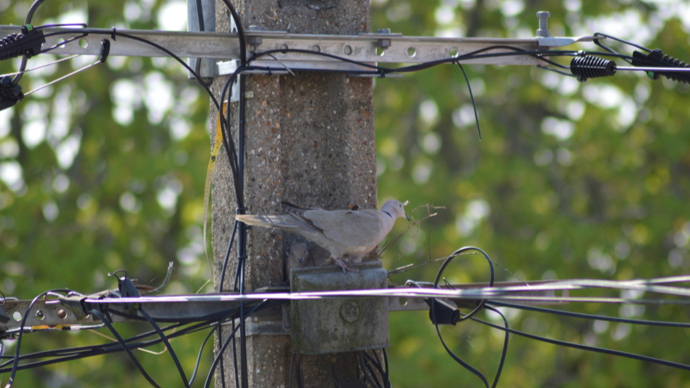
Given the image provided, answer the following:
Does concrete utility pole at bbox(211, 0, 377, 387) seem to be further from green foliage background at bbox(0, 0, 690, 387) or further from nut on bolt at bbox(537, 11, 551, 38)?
green foliage background at bbox(0, 0, 690, 387)

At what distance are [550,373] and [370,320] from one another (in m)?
9.29

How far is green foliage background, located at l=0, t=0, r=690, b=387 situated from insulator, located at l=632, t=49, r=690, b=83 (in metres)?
6.18

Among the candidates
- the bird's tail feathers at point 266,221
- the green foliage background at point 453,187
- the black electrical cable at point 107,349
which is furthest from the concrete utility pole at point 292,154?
the green foliage background at point 453,187

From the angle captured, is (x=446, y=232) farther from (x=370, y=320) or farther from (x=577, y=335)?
(x=370, y=320)

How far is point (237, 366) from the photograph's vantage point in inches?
144

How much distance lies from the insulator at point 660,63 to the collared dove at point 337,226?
1.40 m

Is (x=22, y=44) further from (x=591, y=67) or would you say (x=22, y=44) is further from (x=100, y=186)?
(x=100, y=186)

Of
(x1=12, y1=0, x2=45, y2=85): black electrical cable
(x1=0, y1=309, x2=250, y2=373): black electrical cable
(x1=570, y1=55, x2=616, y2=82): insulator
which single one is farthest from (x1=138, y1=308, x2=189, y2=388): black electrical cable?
(x1=570, y1=55, x2=616, y2=82): insulator

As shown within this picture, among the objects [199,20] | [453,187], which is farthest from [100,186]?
[199,20]

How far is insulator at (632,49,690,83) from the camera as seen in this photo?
12.3 feet

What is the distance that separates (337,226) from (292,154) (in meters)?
0.42

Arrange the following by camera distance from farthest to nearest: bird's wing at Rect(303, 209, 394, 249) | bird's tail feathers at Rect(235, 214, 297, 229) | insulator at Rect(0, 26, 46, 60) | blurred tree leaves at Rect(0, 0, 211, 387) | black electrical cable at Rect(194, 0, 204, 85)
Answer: blurred tree leaves at Rect(0, 0, 211, 387), black electrical cable at Rect(194, 0, 204, 85), bird's wing at Rect(303, 209, 394, 249), bird's tail feathers at Rect(235, 214, 297, 229), insulator at Rect(0, 26, 46, 60)

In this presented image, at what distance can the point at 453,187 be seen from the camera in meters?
11.3

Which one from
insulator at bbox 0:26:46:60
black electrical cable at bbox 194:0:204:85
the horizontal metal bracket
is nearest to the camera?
insulator at bbox 0:26:46:60
